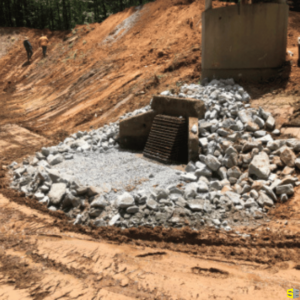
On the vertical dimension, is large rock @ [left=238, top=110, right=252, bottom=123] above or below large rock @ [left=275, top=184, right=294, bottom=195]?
above

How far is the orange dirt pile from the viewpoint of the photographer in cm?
1123

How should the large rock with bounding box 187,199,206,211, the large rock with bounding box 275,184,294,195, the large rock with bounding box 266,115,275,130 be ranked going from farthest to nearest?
the large rock with bounding box 266,115,275,130 < the large rock with bounding box 275,184,294,195 < the large rock with bounding box 187,199,206,211

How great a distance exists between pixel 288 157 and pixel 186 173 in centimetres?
190

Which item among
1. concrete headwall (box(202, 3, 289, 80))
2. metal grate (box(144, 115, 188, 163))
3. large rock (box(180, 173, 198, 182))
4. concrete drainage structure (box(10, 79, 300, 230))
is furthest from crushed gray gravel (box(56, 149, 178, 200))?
concrete headwall (box(202, 3, 289, 80))

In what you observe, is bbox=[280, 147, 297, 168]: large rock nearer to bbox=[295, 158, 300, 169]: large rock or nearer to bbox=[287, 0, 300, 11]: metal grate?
bbox=[295, 158, 300, 169]: large rock

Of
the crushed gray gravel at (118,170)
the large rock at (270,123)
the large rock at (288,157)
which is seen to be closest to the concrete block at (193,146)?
the crushed gray gravel at (118,170)

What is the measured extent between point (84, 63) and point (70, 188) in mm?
12766

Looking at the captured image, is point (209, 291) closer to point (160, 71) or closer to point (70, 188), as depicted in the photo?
point (70, 188)

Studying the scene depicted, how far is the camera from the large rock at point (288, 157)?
18.2 feet

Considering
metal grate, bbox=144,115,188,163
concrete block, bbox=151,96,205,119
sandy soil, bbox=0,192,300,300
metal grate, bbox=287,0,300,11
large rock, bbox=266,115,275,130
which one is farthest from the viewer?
metal grate, bbox=287,0,300,11

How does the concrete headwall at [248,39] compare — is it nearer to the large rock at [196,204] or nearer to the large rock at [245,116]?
Answer: the large rock at [245,116]

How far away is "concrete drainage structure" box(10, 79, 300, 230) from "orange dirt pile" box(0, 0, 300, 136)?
1703 millimetres

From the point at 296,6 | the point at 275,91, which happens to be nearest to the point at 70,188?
the point at 275,91

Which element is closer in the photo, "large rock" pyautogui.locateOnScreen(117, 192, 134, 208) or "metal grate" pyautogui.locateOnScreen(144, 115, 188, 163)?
"large rock" pyautogui.locateOnScreen(117, 192, 134, 208)
